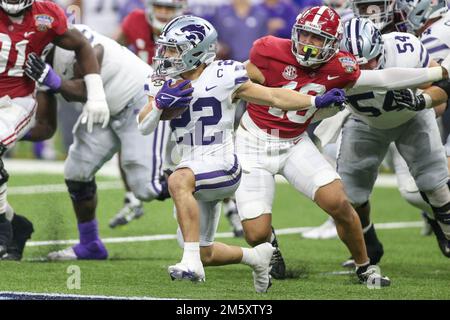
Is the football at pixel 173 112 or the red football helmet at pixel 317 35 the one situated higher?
the red football helmet at pixel 317 35

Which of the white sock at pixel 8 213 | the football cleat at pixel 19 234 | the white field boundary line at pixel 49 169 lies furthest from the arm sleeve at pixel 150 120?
the white field boundary line at pixel 49 169

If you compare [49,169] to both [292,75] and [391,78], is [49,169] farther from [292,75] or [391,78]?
[391,78]

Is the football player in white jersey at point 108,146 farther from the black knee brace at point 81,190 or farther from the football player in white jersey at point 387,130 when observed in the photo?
the football player in white jersey at point 387,130

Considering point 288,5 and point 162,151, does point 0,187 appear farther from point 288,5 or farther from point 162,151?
point 288,5

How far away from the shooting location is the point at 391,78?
6.39 metres

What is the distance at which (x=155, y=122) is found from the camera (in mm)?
5859

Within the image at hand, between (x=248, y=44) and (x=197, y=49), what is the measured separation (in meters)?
6.99

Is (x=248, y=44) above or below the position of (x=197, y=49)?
below

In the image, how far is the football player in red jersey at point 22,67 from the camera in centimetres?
679

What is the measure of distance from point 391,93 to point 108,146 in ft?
6.51

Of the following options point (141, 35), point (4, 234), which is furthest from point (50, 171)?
point (4, 234)

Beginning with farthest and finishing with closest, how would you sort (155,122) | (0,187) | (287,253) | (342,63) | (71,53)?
(287,253) < (71,53) < (0,187) < (342,63) < (155,122)

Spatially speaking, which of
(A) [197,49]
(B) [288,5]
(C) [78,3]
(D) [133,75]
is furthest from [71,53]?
(B) [288,5]

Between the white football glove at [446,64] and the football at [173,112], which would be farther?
the white football glove at [446,64]
